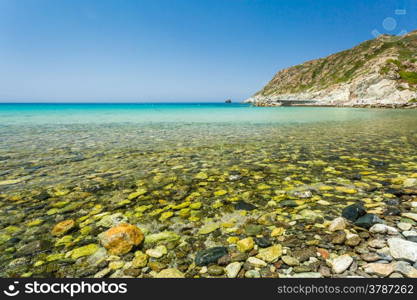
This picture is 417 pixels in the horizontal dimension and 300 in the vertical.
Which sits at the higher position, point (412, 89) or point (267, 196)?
point (412, 89)

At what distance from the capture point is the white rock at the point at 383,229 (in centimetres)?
371

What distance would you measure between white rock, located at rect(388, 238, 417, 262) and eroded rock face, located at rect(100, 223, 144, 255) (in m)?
3.84

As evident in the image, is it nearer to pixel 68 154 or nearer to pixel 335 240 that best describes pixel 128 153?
pixel 68 154

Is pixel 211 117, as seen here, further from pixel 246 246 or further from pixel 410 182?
pixel 246 246

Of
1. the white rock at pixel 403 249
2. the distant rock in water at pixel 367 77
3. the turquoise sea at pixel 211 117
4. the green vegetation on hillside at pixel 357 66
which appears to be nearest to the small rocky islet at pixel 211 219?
the white rock at pixel 403 249

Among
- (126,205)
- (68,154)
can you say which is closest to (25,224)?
(126,205)

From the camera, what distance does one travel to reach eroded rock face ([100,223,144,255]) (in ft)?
11.6

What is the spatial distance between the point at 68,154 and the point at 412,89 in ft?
319

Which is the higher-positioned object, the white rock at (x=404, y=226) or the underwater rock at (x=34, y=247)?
the white rock at (x=404, y=226)

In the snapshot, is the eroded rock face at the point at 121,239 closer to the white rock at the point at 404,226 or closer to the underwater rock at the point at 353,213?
the underwater rock at the point at 353,213

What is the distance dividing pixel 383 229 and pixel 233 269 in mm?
2716

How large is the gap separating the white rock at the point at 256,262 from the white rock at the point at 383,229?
6.95ft

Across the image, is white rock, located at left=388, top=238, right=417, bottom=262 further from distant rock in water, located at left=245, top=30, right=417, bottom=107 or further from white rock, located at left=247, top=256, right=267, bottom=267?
distant rock in water, located at left=245, top=30, right=417, bottom=107

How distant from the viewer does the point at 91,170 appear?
26.9ft
